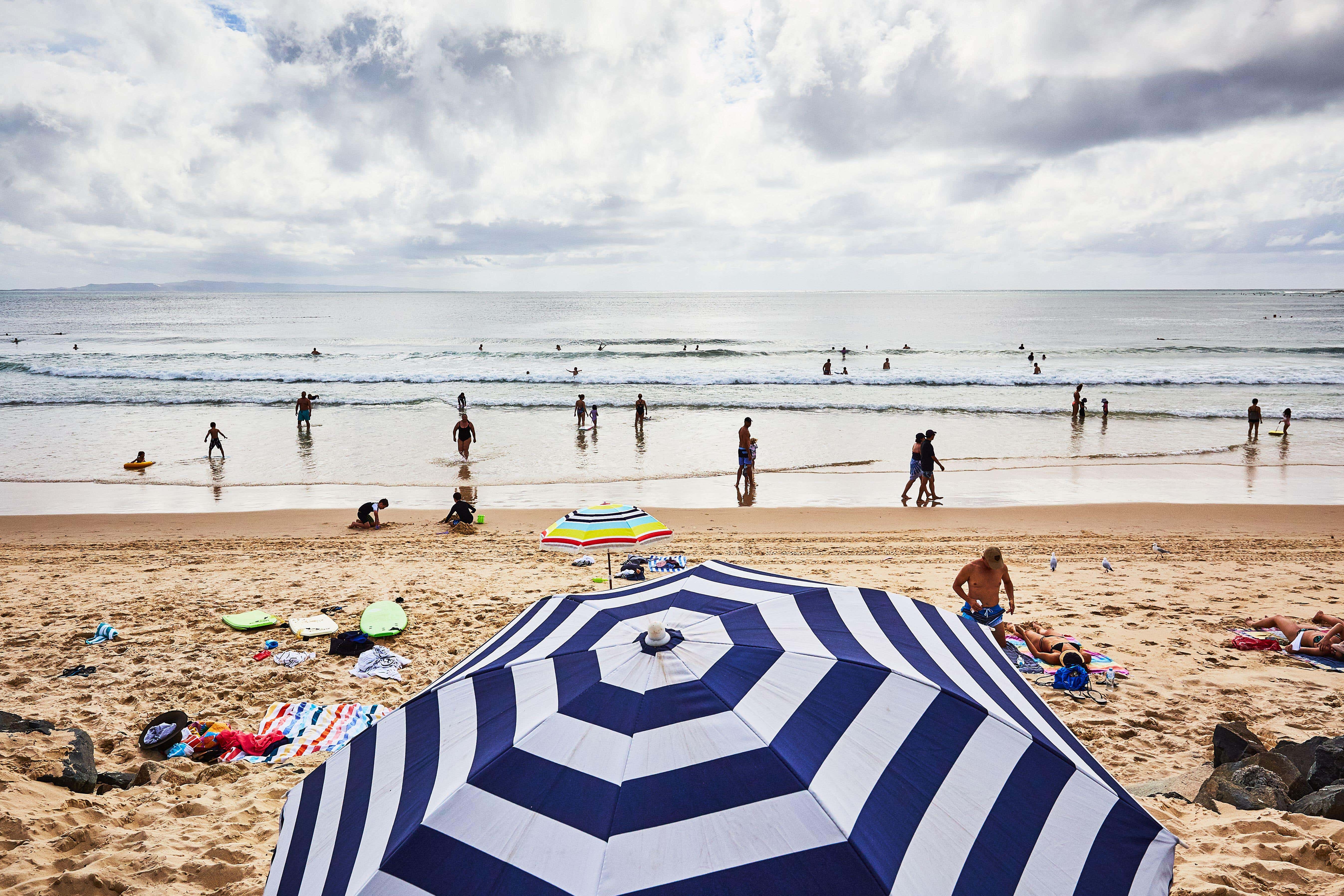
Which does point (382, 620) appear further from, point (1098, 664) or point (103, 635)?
point (1098, 664)

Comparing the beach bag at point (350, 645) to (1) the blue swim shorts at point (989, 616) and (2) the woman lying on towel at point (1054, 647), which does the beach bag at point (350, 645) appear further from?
(2) the woman lying on towel at point (1054, 647)

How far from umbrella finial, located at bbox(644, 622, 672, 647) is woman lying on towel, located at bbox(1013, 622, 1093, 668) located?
17.3 ft

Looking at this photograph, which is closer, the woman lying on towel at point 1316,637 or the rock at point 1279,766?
the rock at point 1279,766

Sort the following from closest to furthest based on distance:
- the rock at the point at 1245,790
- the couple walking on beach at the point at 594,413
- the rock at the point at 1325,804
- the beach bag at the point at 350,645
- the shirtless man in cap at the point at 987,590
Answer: the rock at the point at 1325,804 → the rock at the point at 1245,790 → the shirtless man in cap at the point at 987,590 → the beach bag at the point at 350,645 → the couple walking on beach at the point at 594,413

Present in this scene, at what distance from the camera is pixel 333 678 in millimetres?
7258

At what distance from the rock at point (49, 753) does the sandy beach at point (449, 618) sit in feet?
0.30

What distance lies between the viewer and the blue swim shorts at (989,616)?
24.5 feet

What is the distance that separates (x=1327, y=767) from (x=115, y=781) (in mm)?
8242

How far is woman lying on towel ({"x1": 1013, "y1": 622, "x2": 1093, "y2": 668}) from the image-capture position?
6875 millimetres

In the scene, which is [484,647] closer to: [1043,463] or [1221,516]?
[1221,516]

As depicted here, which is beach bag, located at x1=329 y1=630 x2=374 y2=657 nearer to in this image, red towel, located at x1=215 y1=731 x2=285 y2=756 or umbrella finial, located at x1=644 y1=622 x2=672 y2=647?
red towel, located at x1=215 y1=731 x2=285 y2=756

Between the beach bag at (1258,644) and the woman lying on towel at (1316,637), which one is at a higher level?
the woman lying on towel at (1316,637)

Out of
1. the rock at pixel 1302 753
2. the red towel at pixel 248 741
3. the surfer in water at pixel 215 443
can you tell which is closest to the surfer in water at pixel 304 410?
the surfer in water at pixel 215 443

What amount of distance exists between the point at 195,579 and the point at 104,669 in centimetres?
318
